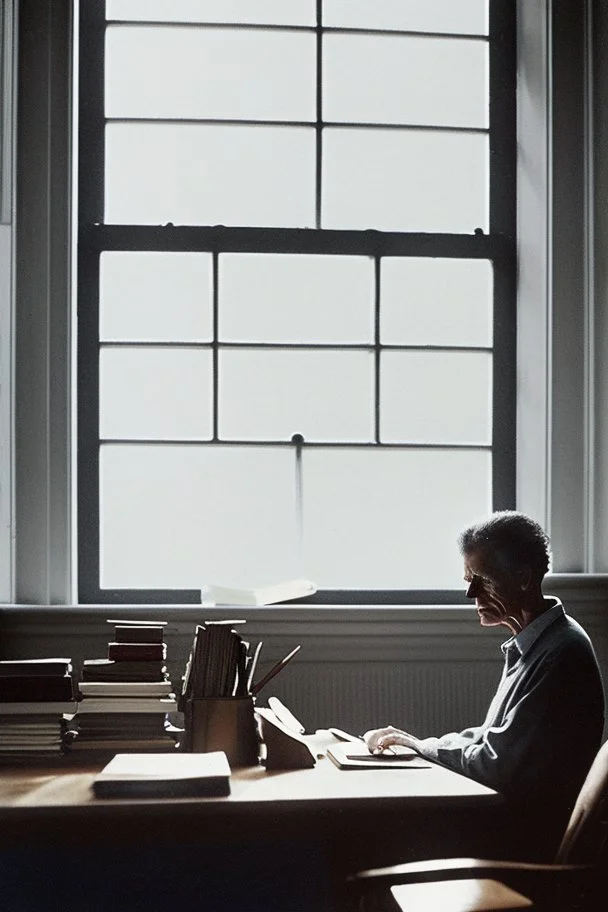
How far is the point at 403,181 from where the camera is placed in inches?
152

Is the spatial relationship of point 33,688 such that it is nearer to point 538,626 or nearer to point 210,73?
point 538,626

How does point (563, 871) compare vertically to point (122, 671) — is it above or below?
below

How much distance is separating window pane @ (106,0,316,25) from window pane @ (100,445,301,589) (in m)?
1.53

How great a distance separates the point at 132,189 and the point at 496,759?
7.88ft

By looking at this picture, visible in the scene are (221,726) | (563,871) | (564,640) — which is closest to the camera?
(563,871)

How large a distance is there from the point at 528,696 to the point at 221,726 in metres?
0.76

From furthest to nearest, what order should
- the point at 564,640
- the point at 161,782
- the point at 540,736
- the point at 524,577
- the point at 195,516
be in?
the point at 195,516
the point at 524,577
the point at 564,640
the point at 540,736
the point at 161,782

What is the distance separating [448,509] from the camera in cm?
384

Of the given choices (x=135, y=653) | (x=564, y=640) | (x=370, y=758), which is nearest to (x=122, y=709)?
(x=135, y=653)

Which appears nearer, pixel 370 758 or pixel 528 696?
pixel 528 696

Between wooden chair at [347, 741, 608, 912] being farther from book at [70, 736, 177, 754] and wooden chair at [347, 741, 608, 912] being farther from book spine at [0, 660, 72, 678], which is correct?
book spine at [0, 660, 72, 678]

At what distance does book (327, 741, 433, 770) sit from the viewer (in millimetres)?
2504

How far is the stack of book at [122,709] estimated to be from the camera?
2.65 metres

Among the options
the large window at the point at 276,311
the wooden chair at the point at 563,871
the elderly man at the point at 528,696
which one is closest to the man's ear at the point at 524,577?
the elderly man at the point at 528,696
